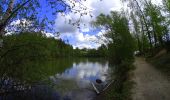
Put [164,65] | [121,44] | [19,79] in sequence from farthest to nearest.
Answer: [121,44]
[164,65]
[19,79]

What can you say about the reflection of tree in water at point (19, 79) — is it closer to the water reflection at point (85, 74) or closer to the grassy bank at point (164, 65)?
the grassy bank at point (164, 65)

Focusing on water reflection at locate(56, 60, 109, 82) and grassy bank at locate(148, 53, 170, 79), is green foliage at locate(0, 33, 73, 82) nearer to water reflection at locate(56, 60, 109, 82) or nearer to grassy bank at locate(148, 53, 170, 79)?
grassy bank at locate(148, 53, 170, 79)

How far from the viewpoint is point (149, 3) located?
43.3 metres

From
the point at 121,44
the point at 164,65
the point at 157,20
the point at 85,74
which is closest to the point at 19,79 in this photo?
the point at 164,65

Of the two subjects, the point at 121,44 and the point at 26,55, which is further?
the point at 121,44

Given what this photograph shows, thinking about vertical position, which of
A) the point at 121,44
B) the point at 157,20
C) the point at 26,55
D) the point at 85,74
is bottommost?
the point at 85,74

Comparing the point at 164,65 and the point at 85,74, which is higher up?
the point at 164,65

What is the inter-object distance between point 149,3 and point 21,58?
34189mm

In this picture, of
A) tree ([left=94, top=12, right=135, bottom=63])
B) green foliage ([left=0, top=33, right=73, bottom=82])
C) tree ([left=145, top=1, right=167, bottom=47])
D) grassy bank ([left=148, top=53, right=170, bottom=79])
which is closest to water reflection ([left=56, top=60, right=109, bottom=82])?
tree ([left=94, top=12, right=135, bottom=63])

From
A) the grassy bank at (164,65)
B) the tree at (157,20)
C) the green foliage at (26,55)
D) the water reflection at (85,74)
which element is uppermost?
the tree at (157,20)

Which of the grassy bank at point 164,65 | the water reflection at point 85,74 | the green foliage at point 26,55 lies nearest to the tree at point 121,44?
the water reflection at point 85,74

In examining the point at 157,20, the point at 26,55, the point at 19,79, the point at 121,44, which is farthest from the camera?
the point at 157,20

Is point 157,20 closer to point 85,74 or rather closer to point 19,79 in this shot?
point 85,74

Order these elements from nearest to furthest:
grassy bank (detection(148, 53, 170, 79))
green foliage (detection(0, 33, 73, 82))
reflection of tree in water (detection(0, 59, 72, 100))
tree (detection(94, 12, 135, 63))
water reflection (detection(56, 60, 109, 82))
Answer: green foliage (detection(0, 33, 73, 82)) < reflection of tree in water (detection(0, 59, 72, 100)) < grassy bank (detection(148, 53, 170, 79)) < water reflection (detection(56, 60, 109, 82)) < tree (detection(94, 12, 135, 63))
